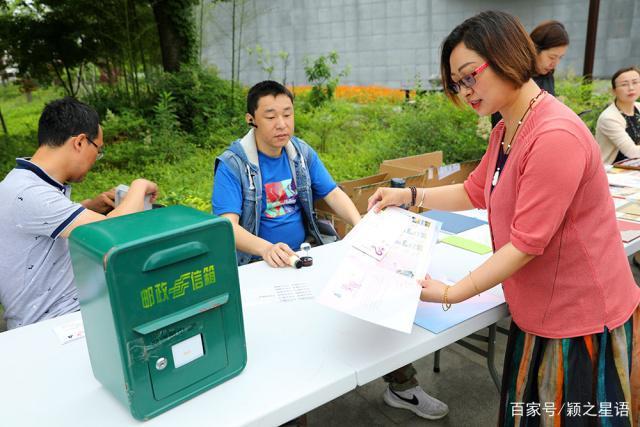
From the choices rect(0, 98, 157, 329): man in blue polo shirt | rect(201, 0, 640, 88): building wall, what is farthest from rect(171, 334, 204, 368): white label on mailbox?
rect(201, 0, 640, 88): building wall

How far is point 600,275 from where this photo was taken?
47.3 inches

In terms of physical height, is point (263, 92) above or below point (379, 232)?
above

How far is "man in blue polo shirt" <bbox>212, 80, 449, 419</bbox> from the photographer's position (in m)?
2.10

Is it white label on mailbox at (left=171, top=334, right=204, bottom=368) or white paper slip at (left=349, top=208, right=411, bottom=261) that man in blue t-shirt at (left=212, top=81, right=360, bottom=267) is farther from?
white label on mailbox at (left=171, top=334, right=204, bottom=368)

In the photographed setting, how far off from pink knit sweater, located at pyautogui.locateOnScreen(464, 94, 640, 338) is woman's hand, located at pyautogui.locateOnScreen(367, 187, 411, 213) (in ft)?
1.21

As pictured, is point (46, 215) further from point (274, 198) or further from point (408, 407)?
point (408, 407)

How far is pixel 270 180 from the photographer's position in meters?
2.29

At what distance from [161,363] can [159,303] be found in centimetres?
14

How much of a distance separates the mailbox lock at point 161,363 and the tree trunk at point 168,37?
6.59 metres

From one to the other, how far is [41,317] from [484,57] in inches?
67.4

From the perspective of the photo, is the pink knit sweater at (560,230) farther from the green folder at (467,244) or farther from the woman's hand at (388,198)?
the green folder at (467,244)

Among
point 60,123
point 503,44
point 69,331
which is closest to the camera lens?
point 503,44

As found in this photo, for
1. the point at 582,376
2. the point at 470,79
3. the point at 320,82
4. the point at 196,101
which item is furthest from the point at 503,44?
the point at 320,82

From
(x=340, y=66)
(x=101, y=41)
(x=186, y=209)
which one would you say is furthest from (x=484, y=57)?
(x=340, y=66)
